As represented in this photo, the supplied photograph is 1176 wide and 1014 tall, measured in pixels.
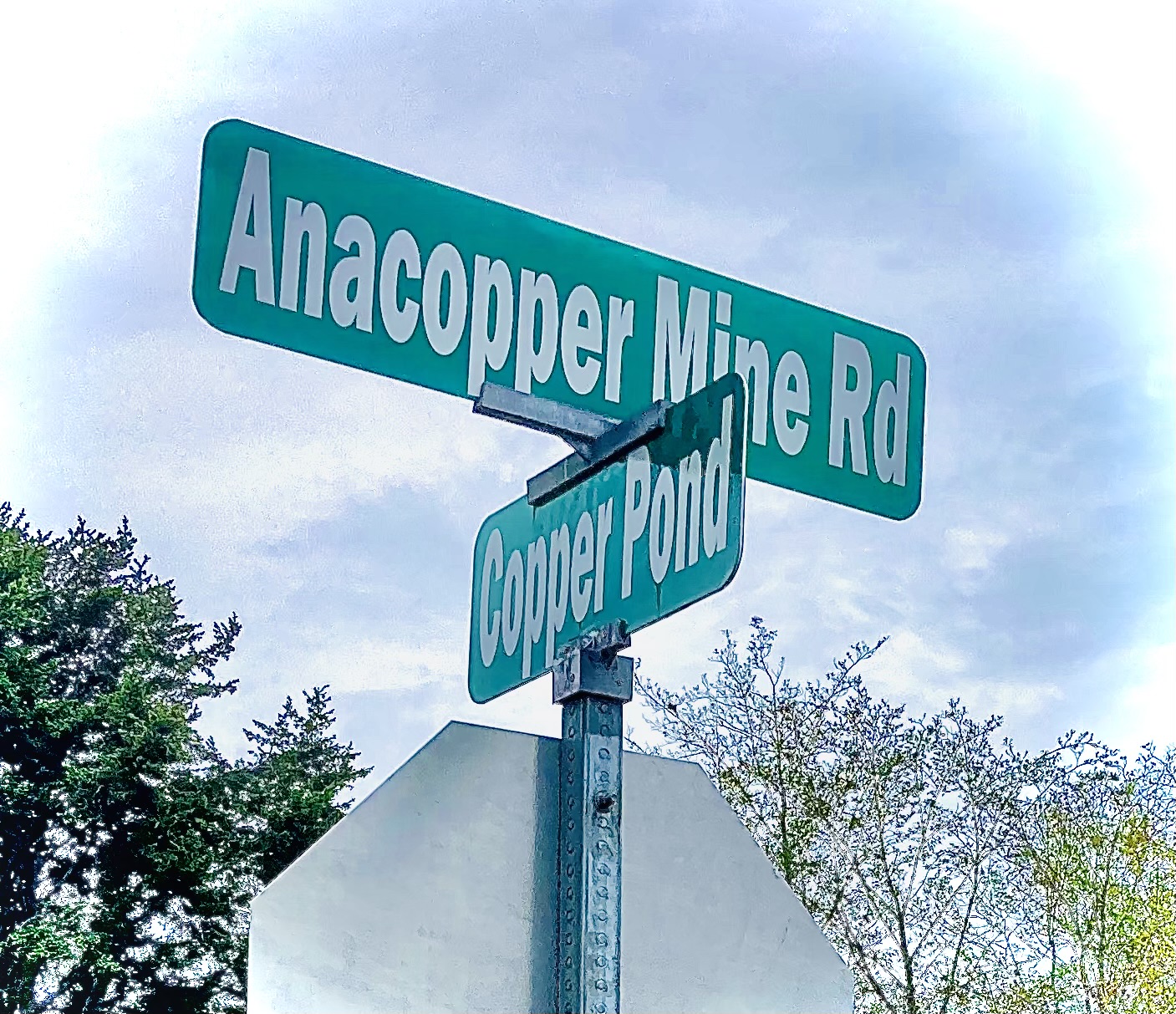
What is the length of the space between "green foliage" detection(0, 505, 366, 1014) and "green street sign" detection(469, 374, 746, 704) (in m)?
12.6

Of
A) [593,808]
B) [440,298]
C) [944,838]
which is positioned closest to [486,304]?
[440,298]

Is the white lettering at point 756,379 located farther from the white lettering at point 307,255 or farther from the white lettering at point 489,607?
the white lettering at point 307,255

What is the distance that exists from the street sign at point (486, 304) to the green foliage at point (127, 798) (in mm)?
12616

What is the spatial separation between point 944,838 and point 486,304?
7.37m

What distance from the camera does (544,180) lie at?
887cm

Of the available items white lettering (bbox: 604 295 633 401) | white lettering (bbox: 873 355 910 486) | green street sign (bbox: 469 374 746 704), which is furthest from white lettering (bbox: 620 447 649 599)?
white lettering (bbox: 873 355 910 486)

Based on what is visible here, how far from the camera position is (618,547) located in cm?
110

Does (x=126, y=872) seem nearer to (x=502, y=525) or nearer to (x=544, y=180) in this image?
(x=544, y=180)

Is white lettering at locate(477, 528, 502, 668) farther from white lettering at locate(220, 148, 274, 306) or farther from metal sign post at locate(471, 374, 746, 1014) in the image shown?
white lettering at locate(220, 148, 274, 306)

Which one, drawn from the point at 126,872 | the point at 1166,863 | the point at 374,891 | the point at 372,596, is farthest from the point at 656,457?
the point at 126,872

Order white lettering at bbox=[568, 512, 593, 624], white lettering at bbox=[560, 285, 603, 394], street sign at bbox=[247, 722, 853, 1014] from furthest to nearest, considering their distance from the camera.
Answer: white lettering at bbox=[560, 285, 603, 394] < white lettering at bbox=[568, 512, 593, 624] < street sign at bbox=[247, 722, 853, 1014]

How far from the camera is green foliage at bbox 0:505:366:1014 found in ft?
43.1

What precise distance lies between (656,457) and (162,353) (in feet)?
47.0

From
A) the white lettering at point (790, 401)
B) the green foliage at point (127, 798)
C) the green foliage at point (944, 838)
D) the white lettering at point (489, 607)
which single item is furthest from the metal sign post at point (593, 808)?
the green foliage at point (127, 798)
